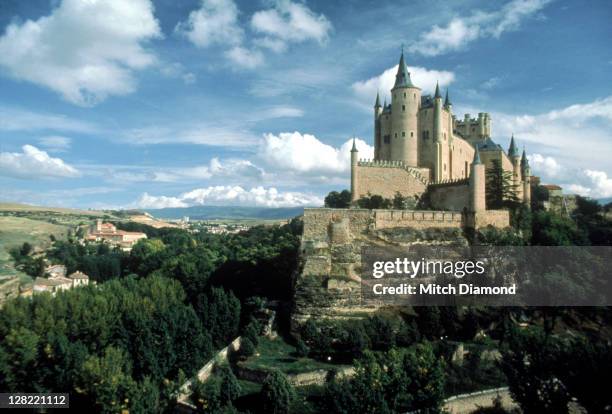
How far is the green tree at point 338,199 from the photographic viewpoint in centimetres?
5341

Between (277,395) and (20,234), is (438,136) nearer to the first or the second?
(277,395)

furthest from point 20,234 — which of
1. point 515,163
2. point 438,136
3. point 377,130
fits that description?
point 515,163

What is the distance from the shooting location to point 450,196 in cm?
4544

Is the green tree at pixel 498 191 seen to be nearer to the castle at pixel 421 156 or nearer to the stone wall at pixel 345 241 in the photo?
the castle at pixel 421 156

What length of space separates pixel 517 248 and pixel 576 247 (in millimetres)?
4819

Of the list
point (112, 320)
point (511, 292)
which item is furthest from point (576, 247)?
point (112, 320)

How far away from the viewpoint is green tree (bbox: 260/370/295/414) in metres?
24.2

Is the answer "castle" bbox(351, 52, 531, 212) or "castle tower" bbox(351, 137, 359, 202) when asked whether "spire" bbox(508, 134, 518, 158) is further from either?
"castle tower" bbox(351, 137, 359, 202)

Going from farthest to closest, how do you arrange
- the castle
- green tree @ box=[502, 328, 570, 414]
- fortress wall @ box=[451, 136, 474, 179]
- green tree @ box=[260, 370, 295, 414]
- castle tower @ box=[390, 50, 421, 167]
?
fortress wall @ box=[451, 136, 474, 179]
castle tower @ box=[390, 50, 421, 167]
the castle
green tree @ box=[260, 370, 295, 414]
green tree @ box=[502, 328, 570, 414]

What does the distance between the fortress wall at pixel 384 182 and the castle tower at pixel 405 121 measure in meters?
3.95

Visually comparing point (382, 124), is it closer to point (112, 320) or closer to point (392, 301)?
point (392, 301)

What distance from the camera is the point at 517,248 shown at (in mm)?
40062

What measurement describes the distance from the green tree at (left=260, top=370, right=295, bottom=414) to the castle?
25.3 m

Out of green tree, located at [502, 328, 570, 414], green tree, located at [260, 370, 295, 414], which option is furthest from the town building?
green tree, located at [502, 328, 570, 414]
